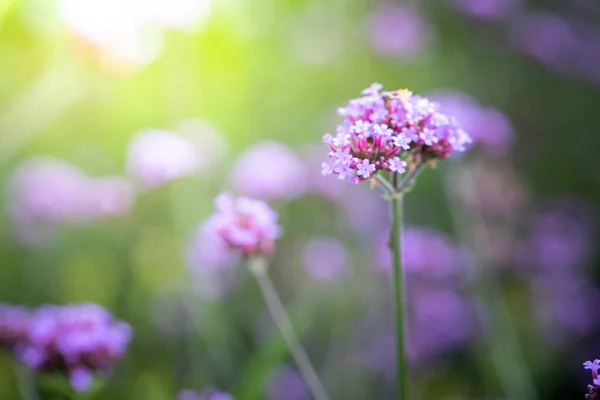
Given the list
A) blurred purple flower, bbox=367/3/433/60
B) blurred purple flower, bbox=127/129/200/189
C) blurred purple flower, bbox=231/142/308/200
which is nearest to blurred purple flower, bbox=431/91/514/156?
blurred purple flower, bbox=231/142/308/200

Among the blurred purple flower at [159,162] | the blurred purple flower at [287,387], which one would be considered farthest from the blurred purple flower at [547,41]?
the blurred purple flower at [287,387]

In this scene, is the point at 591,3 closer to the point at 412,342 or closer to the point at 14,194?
the point at 412,342

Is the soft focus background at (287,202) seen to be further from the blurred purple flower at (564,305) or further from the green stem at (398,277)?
the green stem at (398,277)

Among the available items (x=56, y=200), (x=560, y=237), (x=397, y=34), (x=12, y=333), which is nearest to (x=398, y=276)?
(x=12, y=333)

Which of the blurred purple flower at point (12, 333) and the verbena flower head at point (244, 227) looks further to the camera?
the blurred purple flower at point (12, 333)

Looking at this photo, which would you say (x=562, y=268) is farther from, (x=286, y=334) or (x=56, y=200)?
(x=56, y=200)

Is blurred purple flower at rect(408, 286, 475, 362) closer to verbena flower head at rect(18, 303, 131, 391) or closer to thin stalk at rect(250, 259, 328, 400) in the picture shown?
thin stalk at rect(250, 259, 328, 400)

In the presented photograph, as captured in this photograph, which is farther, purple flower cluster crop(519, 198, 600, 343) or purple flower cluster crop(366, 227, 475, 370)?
purple flower cluster crop(519, 198, 600, 343)
